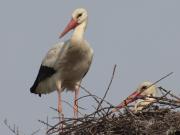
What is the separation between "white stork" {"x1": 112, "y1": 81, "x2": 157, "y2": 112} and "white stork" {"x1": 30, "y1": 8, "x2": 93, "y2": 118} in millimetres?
960

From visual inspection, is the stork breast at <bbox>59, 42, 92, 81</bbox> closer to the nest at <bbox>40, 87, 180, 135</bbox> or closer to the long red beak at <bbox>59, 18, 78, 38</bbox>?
the long red beak at <bbox>59, 18, 78, 38</bbox>

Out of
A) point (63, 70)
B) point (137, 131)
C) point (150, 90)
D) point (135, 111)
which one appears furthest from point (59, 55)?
point (137, 131)

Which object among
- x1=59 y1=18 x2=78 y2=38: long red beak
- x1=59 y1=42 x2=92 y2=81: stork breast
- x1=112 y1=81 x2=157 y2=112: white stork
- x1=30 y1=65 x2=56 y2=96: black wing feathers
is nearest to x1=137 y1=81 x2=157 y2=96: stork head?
x1=112 y1=81 x2=157 y2=112: white stork

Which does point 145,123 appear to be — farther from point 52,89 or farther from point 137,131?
point 52,89

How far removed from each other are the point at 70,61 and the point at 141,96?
250 centimetres

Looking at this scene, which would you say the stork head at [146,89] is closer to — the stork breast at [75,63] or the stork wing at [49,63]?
the stork breast at [75,63]

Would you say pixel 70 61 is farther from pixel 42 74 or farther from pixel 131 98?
pixel 131 98

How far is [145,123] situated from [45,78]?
4.06m

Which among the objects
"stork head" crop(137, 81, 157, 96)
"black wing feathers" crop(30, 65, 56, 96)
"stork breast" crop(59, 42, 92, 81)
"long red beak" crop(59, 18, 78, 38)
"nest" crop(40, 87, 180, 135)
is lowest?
"nest" crop(40, 87, 180, 135)

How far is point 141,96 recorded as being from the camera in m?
11.7

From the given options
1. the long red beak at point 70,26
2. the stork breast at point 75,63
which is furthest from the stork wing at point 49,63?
the long red beak at point 70,26

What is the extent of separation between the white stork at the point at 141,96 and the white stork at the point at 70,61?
960mm

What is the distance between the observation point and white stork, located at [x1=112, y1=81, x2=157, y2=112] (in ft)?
37.7

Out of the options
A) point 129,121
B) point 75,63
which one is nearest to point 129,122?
point 129,121
